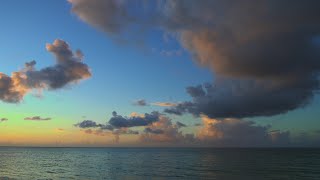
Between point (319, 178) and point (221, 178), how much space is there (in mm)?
19617

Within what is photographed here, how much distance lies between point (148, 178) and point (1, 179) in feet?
89.1

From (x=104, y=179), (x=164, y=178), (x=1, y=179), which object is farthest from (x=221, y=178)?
(x=1, y=179)

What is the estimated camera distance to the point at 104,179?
67.1 m

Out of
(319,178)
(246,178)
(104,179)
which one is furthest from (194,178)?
(319,178)

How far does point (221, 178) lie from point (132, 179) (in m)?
16.9

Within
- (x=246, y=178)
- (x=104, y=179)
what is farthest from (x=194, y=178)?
(x=104, y=179)

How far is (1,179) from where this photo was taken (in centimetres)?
6506

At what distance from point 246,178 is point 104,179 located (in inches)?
1065

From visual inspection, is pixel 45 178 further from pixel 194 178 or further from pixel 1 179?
pixel 194 178

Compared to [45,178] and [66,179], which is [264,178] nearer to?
[66,179]

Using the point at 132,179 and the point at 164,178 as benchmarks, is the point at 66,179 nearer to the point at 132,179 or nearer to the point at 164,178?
the point at 132,179

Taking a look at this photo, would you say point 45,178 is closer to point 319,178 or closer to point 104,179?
point 104,179

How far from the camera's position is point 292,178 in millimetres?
68375

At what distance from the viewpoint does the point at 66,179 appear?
2640 inches
